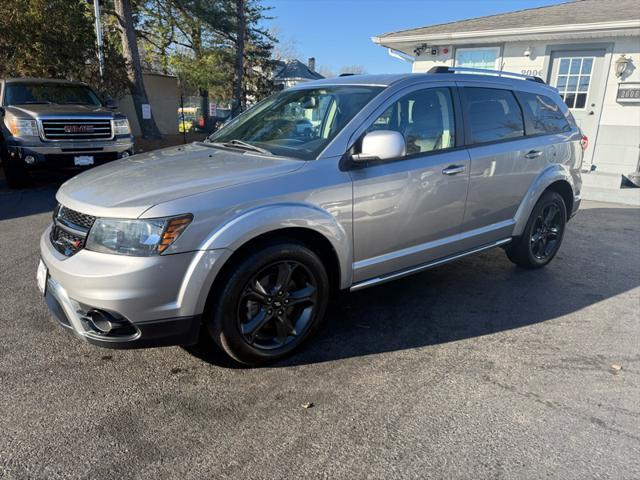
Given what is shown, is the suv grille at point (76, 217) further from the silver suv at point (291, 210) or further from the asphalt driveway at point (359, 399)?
the asphalt driveway at point (359, 399)

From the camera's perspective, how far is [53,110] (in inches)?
309

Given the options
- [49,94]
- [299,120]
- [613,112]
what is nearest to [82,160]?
[49,94]

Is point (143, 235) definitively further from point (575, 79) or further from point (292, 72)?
point (292, 72)

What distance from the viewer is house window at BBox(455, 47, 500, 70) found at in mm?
11930

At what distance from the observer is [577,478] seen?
2.12m

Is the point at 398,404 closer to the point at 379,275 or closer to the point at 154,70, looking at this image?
the point at 379,275

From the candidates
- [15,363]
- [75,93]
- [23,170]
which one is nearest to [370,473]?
[15,363]

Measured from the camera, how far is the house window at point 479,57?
39.1 ft

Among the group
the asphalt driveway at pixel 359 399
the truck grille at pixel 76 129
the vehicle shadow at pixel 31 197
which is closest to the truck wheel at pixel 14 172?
the vehicle shadow at pixel 31 197

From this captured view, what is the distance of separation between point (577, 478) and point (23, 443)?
2.58 metres

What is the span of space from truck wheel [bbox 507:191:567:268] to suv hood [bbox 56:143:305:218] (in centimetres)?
273

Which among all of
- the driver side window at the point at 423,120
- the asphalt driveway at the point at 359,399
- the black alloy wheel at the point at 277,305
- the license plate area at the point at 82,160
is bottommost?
the asphalt driveway at the point at 359,399

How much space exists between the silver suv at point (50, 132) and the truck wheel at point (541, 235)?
266 inches

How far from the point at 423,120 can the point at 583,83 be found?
9.50 metres
